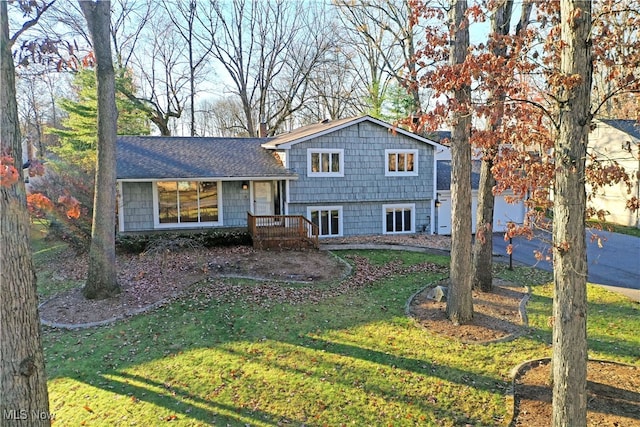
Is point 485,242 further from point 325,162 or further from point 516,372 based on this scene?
point 325,162

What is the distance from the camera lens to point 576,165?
437 cm

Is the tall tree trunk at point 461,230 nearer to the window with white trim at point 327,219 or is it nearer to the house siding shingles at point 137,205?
the window with white trim at point 327,219

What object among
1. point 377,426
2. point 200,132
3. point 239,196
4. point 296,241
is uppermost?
point 200,132

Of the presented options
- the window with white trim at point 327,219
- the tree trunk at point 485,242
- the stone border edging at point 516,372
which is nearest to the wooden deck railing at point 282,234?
the window with white trim at point 327,219

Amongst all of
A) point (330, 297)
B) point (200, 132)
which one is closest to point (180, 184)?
point (330, 297)

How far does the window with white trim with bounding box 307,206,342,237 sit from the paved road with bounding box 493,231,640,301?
6757 millimetres

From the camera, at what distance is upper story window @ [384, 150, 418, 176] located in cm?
1873

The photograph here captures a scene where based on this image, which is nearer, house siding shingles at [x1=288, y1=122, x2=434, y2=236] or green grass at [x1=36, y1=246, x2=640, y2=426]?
green grass at [x1=36, y1=246, x2=640, y2=426]

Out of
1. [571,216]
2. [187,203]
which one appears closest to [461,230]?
[571,216]

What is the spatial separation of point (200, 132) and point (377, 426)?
46.6m

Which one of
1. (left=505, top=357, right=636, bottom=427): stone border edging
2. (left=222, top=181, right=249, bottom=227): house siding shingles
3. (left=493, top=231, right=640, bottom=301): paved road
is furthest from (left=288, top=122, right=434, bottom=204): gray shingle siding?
(left=505, top=357, right=636, bottom=427): stone border edging

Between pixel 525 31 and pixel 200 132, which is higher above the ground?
pixel 200 132

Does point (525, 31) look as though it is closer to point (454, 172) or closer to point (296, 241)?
point (454, 172)

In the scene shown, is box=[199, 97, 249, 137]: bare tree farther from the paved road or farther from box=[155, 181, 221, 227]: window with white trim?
the paved road
